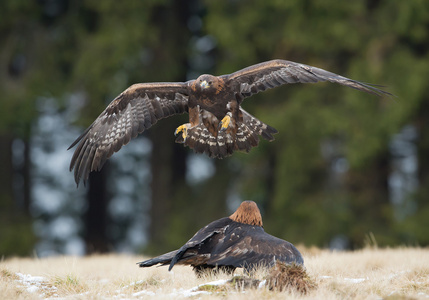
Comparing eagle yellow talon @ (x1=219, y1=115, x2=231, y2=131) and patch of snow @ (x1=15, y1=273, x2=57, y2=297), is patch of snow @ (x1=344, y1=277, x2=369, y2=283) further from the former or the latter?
patch of snow @ (x1=15, y1=273, x2=57, y2=297)

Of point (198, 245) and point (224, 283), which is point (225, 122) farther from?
point (224, 283)

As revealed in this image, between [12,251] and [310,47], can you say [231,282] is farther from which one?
[12,251]

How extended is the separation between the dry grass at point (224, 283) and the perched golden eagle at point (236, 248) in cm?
18

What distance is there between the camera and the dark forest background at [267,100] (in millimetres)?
15023

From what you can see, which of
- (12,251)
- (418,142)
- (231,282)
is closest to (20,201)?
(12,251)

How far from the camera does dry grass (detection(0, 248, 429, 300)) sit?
5.81 m

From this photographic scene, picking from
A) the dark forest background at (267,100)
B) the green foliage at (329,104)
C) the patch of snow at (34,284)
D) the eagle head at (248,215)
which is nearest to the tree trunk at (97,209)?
the dark forest background at (267,100)

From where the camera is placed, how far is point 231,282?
601cm

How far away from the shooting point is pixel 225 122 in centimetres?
866

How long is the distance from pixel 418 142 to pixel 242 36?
4709 mm

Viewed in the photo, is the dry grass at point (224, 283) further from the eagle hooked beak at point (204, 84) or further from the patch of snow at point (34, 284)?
the eagle hooked beak at point (204, 84)

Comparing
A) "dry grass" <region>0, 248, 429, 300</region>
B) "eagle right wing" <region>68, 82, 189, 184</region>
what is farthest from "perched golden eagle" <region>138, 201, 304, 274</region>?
"eagle right wing" <region>68, 82, 189, 184</region>

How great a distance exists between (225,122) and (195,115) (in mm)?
497

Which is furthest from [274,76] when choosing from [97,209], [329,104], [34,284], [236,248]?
[97,209]
